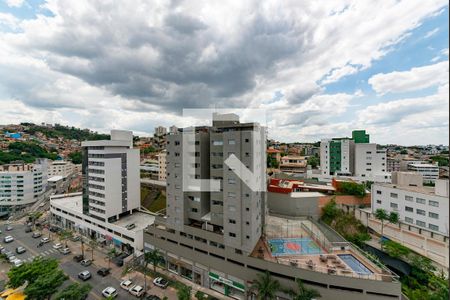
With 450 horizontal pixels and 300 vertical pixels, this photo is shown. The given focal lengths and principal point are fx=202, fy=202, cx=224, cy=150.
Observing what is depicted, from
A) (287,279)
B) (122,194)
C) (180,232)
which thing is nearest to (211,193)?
(180,232)

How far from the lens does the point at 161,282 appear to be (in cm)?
2542

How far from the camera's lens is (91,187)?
3634 cm

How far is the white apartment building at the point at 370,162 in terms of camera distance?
5484 centimetres

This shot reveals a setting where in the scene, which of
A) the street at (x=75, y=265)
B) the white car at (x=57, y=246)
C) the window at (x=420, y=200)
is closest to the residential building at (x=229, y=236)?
the street at (x=75, y=265)

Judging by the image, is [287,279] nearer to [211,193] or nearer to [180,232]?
[211,193]

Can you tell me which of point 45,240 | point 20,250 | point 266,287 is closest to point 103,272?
point 20,250

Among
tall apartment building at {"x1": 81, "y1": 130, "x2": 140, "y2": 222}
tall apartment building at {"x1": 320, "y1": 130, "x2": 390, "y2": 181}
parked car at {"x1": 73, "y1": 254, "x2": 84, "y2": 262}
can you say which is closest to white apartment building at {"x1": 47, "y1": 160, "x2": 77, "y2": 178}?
tall apartment building at {"x1": 81, "y1": 130, "x2": 140, "y2": 222}

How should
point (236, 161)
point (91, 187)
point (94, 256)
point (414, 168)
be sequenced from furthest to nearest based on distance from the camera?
point (414, 168) < point (91, 187) < point (94, 256) < point (236, 161)

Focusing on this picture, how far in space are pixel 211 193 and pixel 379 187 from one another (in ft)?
93.2

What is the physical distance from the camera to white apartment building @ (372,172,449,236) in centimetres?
2552

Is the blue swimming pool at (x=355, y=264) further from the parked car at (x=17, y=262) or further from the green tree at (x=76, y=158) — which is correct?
the green tree at (x=76, y=158)

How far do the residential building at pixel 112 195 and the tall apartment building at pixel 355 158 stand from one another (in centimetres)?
5164

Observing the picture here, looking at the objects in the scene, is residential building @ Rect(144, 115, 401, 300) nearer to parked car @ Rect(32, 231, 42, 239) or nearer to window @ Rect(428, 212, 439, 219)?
window @ Rect(428, 212, 439, 219)

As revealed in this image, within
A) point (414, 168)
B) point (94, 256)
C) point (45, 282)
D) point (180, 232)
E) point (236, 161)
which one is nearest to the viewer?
point (45, 282)
